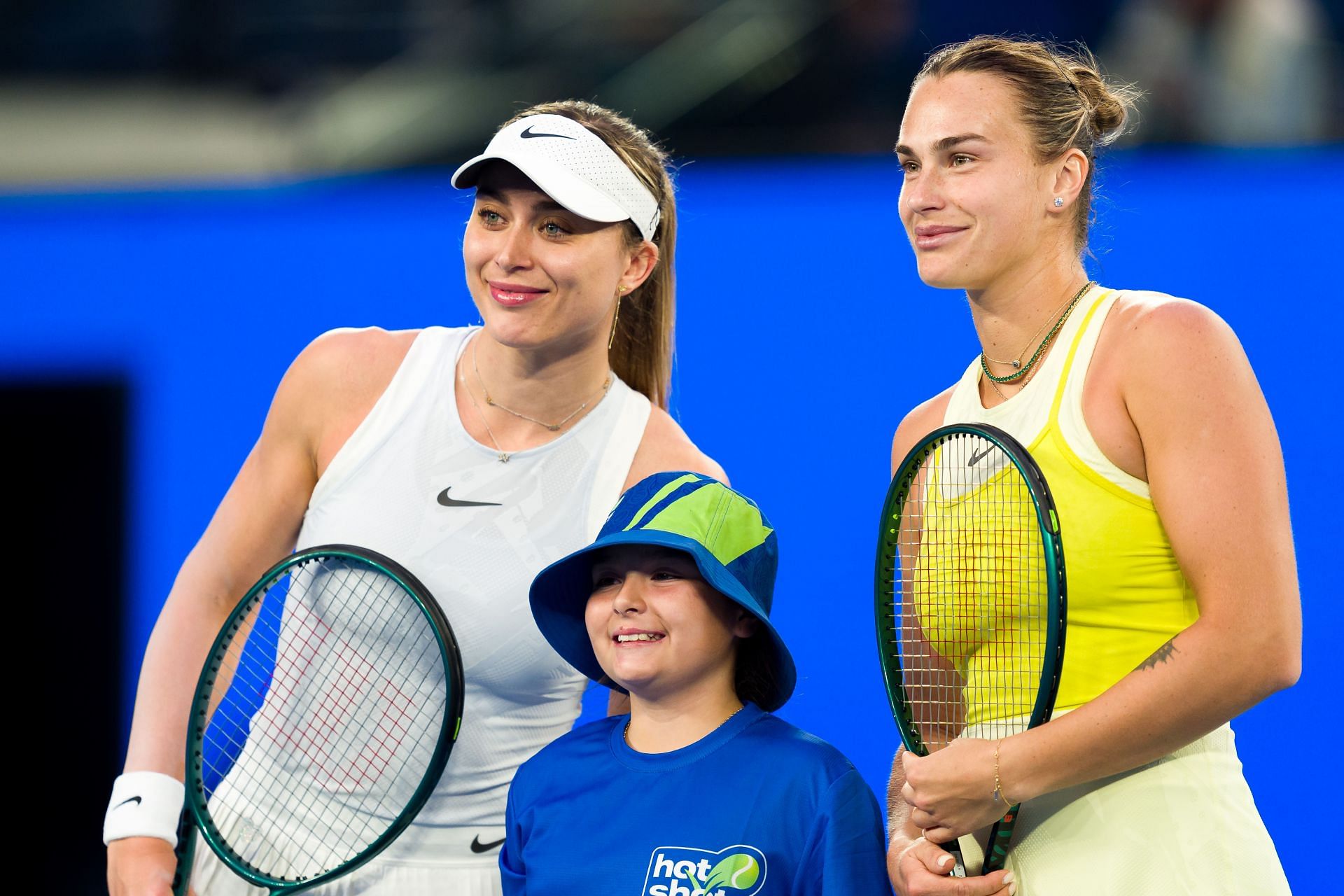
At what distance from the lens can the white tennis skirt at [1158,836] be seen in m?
1.55

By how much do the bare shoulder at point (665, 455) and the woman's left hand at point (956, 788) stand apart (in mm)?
613

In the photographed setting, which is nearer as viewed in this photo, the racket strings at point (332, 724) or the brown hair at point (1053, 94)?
the brown hair at point (1053, 94)

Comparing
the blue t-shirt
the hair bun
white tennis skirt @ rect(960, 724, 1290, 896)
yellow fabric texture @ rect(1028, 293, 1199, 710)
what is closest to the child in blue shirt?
the blue t-shirt

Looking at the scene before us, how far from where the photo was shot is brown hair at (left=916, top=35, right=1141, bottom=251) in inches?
68.6

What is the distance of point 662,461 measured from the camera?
2059 millimetres

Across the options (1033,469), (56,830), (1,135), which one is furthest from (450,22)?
(1033,469)

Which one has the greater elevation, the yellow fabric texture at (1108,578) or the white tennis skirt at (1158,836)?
the yellow fabric texture at (1108,578)

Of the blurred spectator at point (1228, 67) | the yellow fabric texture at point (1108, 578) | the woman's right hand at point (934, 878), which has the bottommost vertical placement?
the woman's right hand at point (934, 878)

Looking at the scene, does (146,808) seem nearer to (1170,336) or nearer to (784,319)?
(1170,336)

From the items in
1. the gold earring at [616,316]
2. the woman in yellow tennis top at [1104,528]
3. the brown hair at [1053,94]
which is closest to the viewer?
the woman in yellow tennis top at [1104,528]

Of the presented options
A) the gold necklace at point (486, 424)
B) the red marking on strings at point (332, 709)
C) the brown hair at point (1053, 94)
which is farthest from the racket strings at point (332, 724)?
the brown hair at point (1053, 94)

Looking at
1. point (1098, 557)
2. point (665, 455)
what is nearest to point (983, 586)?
point (1098, 557)

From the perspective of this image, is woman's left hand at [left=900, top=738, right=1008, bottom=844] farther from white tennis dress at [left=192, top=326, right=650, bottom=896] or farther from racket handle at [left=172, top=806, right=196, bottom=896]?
racket handle at [left=172, top=806, right=196, bottom=896]

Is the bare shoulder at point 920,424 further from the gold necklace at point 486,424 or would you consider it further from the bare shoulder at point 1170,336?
the gold necklace at point 486,424
